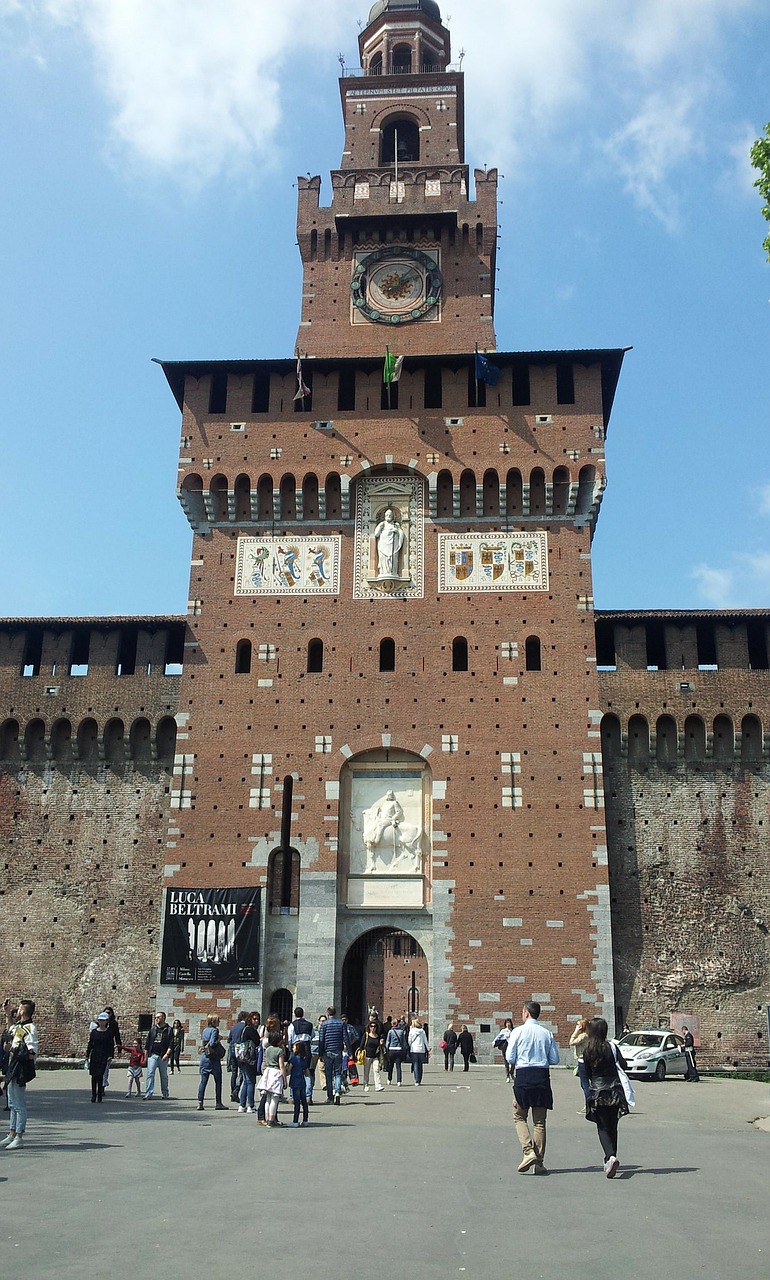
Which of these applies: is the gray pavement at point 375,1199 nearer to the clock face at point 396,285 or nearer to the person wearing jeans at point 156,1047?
the person wearing jeans at point 156,1047

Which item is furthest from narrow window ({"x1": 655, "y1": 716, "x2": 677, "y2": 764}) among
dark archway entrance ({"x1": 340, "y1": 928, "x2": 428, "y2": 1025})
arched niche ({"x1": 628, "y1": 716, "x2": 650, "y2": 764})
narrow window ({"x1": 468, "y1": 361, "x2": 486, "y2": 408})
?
dark archway entrance ({"x1": 340, "y1": 928, "x2": 428, "y2": 1025})

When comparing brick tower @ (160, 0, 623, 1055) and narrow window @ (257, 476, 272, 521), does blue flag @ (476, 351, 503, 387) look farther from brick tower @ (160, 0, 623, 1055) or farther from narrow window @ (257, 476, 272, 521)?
narrow window @ (257, 476, 272, 521)

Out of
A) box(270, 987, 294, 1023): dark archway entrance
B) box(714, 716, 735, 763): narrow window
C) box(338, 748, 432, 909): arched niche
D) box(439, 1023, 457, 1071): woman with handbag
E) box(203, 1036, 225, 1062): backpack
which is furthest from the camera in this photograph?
box(714, 716, 735, 763): narrow window

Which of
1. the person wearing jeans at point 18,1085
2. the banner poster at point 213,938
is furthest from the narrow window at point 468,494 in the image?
the person wearing jeans at point 18,1085

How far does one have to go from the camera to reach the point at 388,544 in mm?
29609

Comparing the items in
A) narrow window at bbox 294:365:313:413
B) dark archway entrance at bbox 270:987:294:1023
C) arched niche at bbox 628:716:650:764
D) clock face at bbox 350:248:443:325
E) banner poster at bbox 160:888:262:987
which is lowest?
dark archway entrance at bbox 270:987:294:1023

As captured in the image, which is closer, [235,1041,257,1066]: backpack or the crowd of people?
the crowd of people

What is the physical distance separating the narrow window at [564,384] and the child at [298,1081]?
69.3 feet

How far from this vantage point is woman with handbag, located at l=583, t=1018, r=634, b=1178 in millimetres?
9617

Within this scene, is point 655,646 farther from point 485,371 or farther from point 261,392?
point 261,392

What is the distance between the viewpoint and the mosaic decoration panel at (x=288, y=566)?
97.3 feet


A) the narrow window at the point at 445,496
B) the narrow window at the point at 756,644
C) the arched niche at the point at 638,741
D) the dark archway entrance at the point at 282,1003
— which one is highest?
the narrow window at the point at 445,496

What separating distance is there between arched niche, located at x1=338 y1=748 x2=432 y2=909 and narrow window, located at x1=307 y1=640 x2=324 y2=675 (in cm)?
266

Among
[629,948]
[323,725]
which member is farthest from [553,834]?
[323,725]
